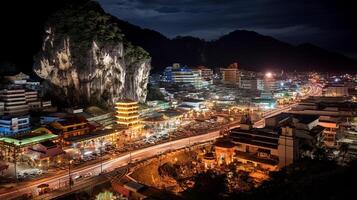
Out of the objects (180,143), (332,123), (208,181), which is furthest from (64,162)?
(332,123)

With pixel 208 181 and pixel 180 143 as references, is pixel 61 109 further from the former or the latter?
pixel 208 181

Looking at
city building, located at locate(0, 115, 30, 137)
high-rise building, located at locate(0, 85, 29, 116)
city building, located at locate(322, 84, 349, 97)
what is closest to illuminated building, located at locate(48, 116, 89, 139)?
city building, located at locate(0, 115, 30, 137)

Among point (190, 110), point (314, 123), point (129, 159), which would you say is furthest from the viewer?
point (190, 110)

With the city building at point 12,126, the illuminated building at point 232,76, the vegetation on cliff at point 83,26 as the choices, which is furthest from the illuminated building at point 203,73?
the city building at point 12,126

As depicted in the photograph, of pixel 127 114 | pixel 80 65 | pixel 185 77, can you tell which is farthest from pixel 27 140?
pixel 185 77

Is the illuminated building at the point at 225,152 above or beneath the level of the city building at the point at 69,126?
beneath

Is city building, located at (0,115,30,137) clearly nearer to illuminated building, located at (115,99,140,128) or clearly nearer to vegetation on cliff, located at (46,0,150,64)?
illuminated building, located at (115,99,140,128)

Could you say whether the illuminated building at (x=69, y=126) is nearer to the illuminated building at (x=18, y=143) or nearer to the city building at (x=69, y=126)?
the city building at (x=69, y=126)
